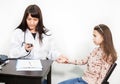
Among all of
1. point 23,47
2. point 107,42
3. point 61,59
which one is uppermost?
point 107,42

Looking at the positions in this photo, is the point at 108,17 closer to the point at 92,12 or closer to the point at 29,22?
the point at 92,12

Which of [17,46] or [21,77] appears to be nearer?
[21,77]

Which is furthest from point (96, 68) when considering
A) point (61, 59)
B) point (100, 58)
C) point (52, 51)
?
point (52, 51)

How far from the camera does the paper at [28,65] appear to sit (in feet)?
5.93

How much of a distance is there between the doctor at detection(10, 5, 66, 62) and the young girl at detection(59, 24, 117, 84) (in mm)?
321

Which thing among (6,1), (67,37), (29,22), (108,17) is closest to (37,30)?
(29,22)

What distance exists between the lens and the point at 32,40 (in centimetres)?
232

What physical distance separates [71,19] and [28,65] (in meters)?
0.90

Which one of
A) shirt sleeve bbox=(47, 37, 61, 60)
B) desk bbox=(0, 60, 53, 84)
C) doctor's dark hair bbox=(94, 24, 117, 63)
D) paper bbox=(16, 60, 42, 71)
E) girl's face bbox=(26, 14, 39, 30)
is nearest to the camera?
desk bbox=(0, 60, 53, 84)

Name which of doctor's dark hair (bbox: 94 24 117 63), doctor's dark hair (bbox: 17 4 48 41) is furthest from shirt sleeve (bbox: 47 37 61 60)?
doctor's dark hair (bbox: 94 24 117 63)

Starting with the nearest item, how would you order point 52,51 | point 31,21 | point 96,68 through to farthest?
point 96,68 → point 31,21 → point 52,51

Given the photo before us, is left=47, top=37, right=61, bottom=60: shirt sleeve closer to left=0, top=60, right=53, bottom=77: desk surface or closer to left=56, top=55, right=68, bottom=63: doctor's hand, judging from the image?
left=56, top=55, right=68, bottom=63: doctor's hand

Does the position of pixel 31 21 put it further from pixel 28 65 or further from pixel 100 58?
pixel 100 58

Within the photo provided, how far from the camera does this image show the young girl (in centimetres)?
194
